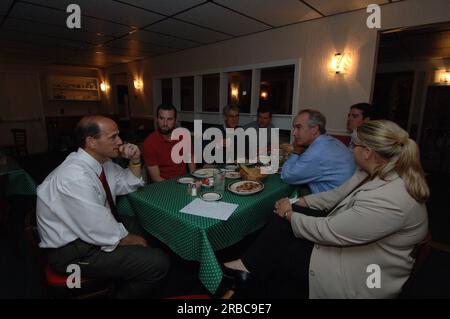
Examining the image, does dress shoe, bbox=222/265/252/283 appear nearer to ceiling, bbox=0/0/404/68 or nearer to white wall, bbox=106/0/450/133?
white wall, bbox=106/0/450/133

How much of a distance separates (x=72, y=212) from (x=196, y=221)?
23.8 inches

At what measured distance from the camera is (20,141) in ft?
21.7

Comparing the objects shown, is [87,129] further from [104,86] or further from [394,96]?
[104,86]

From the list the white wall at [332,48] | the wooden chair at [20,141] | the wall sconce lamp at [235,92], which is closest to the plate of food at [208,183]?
the white wall at [332,48]

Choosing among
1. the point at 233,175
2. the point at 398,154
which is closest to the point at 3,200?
the point at 233,175

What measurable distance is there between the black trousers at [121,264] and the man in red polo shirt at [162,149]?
3.36ft

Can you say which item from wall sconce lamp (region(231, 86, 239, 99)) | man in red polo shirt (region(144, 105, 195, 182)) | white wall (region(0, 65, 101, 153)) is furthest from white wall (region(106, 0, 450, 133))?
white wall (region(0, 65, 101, 153))

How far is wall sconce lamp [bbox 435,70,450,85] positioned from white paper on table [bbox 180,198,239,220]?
22.6 feet

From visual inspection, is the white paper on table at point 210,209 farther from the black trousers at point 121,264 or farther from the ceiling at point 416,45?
the ceiling at point 416,45

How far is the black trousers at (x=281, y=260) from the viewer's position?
123cm

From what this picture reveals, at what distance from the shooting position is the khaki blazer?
3.13 feet

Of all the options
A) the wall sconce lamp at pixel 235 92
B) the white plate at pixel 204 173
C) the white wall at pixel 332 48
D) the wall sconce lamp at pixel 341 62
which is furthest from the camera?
the wall sconce lamp at pixel 235 92
